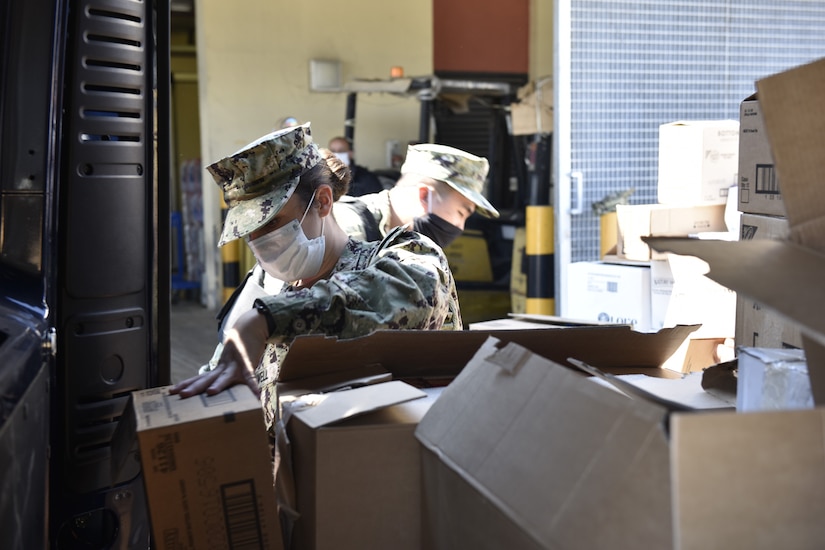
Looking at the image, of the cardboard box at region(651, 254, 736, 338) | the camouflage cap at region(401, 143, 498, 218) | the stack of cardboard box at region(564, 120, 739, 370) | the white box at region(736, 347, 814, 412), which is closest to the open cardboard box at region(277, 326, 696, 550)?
the white box at region(736, 347, 814, 412)

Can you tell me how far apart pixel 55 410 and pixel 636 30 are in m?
4.40

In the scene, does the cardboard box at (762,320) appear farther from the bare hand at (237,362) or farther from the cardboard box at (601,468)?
the bare hand at (237,362)

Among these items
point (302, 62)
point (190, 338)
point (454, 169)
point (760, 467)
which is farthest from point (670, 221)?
point (302, 62)

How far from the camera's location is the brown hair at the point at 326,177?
6.44 ft

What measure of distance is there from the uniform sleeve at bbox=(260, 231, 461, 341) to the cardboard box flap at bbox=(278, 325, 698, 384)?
0.09m

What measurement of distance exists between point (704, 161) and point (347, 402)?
2935 mm

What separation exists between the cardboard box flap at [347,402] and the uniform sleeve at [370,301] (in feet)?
0.66

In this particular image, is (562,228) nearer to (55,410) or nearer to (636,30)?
(636,30)

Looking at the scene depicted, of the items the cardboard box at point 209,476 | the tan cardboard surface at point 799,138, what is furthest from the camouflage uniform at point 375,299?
the tan cardboard surface at point 799,138

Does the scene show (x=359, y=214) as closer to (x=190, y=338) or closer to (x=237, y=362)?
(x=237, y=362)

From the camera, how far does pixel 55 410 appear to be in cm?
144

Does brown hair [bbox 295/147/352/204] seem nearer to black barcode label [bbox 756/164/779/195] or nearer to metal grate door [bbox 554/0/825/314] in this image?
Result: black barcode label [bbox 756/164/779/195]

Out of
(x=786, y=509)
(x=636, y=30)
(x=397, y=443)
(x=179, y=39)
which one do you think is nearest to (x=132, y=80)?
(x=397, y=443)

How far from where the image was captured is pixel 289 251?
1.94m
